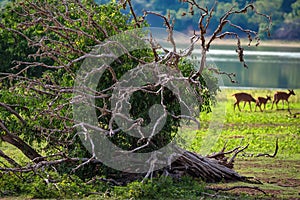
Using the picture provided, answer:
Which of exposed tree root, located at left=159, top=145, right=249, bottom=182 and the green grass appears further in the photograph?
exposed tree root, located at left=159, top=145, right=249, bottom=182

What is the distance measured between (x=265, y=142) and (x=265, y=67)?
36.7 m

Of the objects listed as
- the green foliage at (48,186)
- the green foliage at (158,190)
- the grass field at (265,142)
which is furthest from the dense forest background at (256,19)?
the green foliage at (158,190)

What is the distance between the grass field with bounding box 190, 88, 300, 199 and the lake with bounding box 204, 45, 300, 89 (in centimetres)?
1020

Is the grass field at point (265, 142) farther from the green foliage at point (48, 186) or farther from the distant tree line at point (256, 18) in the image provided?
the distant tree line at point (256, 18)

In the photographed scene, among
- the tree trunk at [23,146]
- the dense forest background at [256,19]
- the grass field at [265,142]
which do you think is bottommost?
the grass field at [265,142]

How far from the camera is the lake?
1490 inches

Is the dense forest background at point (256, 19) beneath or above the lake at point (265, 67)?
above

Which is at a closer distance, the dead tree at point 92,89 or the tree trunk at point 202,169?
the dead tree at point 92,89

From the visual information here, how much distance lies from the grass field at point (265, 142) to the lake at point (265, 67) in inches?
402

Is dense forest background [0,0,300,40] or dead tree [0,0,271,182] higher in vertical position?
dense forest background [0,0,300,40]

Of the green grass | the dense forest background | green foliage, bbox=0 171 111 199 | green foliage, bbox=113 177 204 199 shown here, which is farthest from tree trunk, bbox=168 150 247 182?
the dense forest background

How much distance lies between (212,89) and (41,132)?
264 centimetres

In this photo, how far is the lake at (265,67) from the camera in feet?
124

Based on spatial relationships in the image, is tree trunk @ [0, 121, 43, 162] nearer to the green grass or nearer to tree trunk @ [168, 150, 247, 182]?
the green grass
